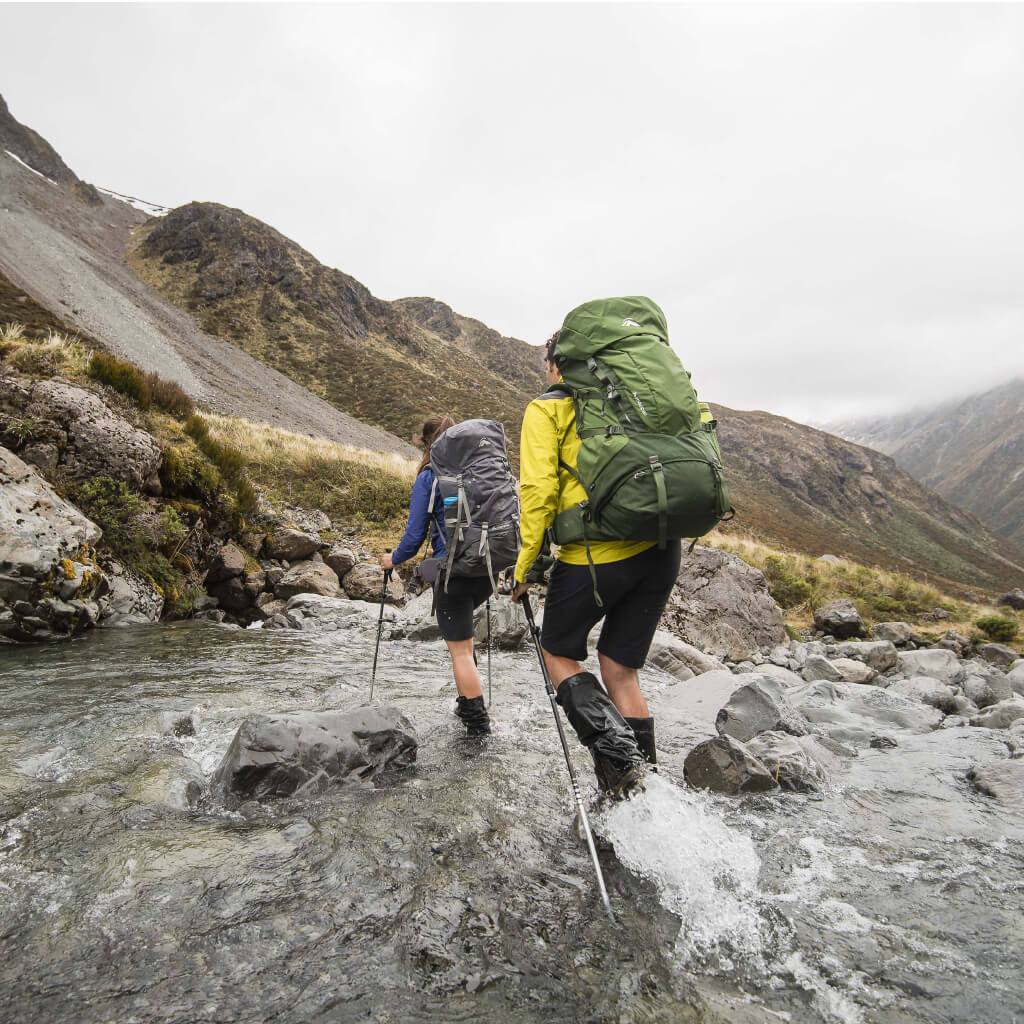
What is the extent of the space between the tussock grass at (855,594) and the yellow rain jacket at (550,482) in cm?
1200

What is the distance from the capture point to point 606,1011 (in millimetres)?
1909

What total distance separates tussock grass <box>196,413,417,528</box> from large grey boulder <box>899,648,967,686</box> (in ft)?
36.5

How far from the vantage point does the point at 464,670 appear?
464 centimetres

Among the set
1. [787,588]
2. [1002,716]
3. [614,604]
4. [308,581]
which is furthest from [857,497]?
[614,604]

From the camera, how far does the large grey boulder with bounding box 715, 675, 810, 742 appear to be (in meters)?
5.11

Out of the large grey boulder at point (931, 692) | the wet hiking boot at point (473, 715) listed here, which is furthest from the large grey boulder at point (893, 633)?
the wet hiking boot at point (473, 715)

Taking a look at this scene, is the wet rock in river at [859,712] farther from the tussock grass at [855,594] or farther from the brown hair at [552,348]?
the tussock grass at [855,594]

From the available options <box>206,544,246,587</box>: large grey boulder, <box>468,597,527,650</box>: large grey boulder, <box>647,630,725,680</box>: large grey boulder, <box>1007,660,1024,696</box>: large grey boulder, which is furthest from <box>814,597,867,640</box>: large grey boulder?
<box>206,544,246,587</box>: large grey boulder

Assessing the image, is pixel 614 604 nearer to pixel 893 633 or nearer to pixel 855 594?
pixel 893 633

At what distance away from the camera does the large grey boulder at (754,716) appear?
5.11 meters

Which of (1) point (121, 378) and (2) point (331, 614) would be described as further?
(1) point (121, 378)

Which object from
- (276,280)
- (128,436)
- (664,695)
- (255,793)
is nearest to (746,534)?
(664,695)

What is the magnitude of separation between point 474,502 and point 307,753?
2.02 metres

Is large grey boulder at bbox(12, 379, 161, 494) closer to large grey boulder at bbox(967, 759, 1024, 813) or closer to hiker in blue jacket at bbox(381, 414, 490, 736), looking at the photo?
Answer: hiker in blue jacket at bbox(381, 414, 490, 736)
